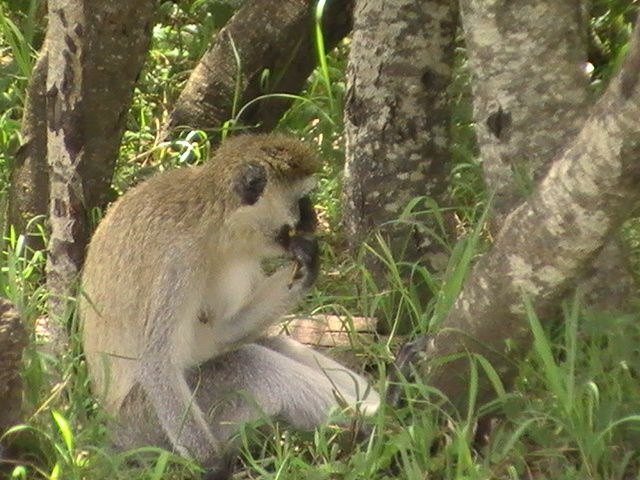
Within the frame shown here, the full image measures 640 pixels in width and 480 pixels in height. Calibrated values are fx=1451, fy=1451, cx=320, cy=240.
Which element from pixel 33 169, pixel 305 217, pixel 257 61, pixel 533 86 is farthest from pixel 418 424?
pixel 257 61

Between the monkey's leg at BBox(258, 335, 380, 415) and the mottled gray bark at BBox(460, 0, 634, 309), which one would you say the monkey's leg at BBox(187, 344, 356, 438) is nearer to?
the monkey's leg at BBox(258, 335, 380, 415)

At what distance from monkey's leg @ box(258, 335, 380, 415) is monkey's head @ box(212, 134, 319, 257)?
40 cm

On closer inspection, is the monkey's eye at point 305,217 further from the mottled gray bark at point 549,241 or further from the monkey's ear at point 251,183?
the mottled gray bark at point 549,241

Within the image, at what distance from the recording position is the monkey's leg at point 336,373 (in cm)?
452

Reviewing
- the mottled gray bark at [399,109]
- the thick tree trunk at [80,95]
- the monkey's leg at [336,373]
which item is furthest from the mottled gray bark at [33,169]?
the monkey's leg at [336,373]

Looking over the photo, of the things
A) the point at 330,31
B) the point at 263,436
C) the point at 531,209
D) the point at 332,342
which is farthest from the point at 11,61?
the point at 531,209

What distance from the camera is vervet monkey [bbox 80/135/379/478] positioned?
468 cm

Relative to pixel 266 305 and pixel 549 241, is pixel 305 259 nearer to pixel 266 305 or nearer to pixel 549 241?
pixel 266 305

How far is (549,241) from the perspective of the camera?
3.73m

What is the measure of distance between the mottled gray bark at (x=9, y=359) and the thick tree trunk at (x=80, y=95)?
54.3 inches

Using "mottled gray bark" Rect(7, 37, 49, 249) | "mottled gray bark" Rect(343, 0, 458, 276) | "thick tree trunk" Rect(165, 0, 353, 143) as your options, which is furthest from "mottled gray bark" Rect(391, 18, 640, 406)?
"thick tree trunk" Rect(165, 0, 353, 143)

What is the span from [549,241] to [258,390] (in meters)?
1.41

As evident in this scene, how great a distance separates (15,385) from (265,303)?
1110mm

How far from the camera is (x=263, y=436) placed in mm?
4652
